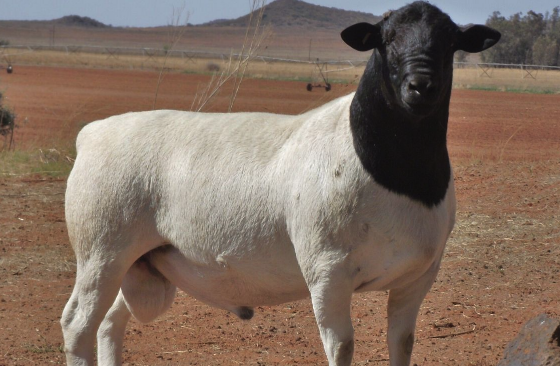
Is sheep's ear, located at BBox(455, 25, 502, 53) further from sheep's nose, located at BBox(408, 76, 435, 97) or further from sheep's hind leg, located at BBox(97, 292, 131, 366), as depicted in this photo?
sheep's hind leg, located at BBox(97, 292, 131, 366)

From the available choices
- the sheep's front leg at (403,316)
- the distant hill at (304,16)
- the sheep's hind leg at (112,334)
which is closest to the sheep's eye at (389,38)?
the sheep's front leg at (403,316)

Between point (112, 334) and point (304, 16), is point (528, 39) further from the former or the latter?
point (304, 16)

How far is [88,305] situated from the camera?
180 inches

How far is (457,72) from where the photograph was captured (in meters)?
41.7

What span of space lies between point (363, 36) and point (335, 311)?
135cm

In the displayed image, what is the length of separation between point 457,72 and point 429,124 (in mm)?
39250

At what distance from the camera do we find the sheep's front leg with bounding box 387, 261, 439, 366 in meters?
4.13

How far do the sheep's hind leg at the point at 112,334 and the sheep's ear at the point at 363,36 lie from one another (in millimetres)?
2200

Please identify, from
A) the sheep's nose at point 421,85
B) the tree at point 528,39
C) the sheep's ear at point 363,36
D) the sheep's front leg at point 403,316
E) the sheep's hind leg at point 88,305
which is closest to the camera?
the sheep's nose at point 421,85

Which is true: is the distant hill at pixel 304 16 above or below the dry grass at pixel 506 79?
above

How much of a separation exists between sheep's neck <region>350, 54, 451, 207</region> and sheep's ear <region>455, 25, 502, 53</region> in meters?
0.31

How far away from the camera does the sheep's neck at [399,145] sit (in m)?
3.75

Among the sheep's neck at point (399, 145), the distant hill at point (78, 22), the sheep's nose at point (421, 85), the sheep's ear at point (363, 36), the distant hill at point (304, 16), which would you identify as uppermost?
the distant hill at point (304, 16)

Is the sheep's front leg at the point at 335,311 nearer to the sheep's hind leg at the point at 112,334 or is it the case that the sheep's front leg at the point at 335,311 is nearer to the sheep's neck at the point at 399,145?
the sheep's neck at the point at 399,145
